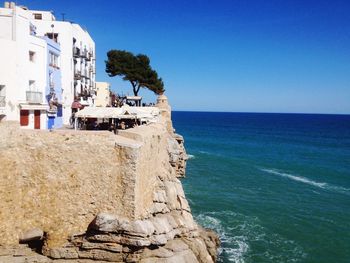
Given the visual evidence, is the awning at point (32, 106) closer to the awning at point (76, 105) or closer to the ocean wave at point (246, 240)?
the awning at point (76, 105)

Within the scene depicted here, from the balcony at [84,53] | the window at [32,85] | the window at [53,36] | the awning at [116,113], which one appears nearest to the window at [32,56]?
the window at [32,85]

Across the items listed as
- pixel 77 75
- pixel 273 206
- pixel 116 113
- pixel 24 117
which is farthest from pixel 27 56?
pixel 273 206

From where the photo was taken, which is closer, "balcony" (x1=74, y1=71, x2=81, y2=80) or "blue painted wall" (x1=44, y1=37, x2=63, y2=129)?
"blue painted wall" (x1=44, y1=37, x2=63, y2=129)

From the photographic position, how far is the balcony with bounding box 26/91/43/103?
2519 cm

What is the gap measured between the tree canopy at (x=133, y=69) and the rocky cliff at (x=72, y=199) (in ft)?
114

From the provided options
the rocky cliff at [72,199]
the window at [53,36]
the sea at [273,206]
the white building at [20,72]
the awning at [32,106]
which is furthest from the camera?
the window at [53,36]

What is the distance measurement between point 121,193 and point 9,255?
450 centimetres

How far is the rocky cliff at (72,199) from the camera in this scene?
13.6m

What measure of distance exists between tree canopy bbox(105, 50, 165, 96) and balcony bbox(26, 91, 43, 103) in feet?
73.9

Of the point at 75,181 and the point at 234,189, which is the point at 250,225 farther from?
the point at 75,181

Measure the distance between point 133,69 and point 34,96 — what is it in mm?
23584

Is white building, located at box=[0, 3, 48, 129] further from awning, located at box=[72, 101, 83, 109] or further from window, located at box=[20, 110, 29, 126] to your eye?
awning, located at box=[72, 101, 83, 109]

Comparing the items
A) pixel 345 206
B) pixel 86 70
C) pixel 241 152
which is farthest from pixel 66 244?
pixel 241 152

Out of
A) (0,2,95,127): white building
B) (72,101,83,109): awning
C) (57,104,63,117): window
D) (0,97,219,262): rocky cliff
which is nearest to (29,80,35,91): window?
(0,2,95,127): white building
